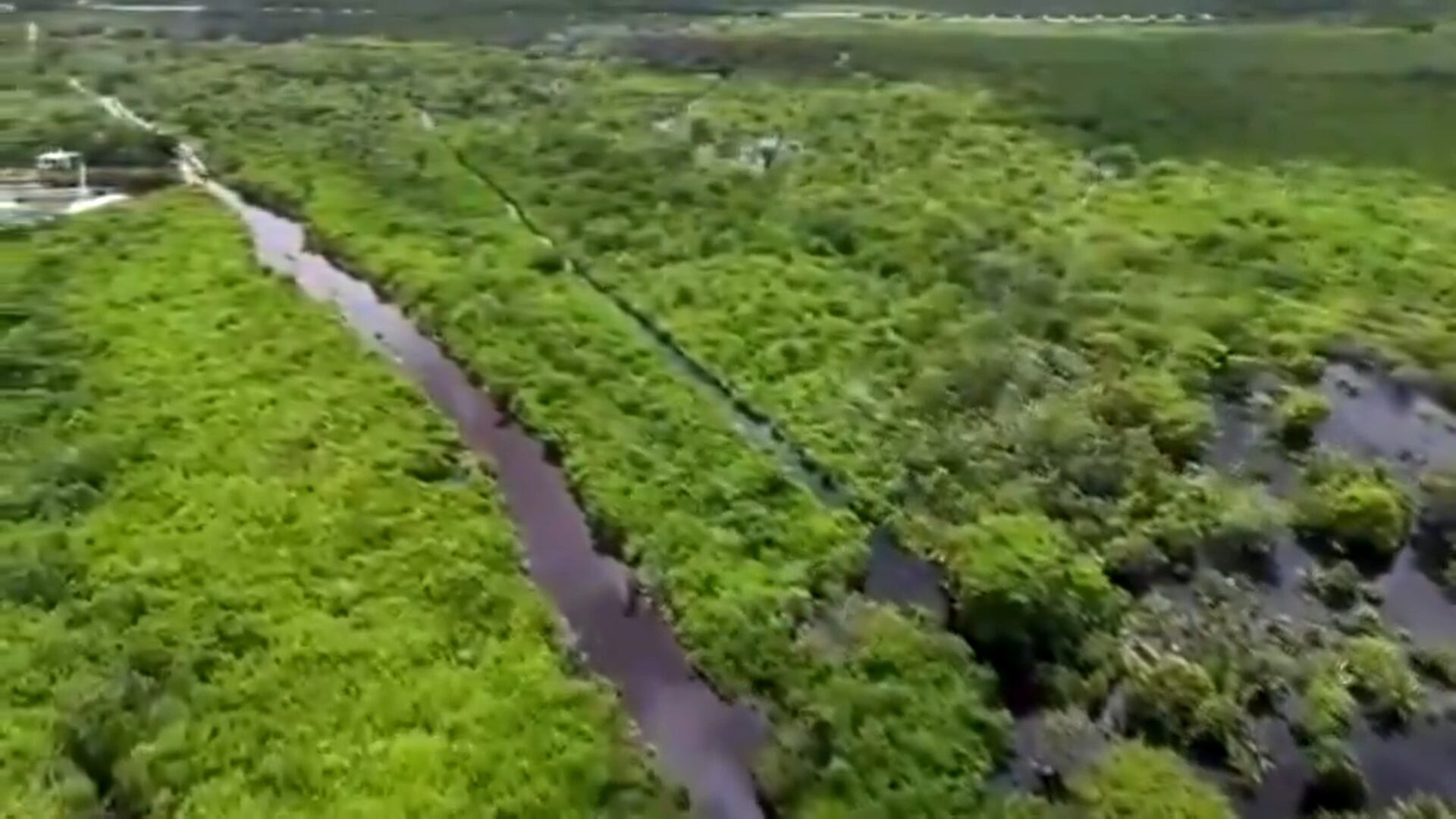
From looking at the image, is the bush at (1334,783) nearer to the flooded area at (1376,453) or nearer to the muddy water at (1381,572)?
the muddy water at (1381,572)

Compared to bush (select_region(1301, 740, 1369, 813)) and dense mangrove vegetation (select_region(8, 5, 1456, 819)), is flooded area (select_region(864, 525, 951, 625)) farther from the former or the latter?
bush (select_region(1301, 740, 1369, 813))

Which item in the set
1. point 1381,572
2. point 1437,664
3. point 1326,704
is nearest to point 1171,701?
point 1326,704

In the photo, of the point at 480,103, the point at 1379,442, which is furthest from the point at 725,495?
the point at 480,103

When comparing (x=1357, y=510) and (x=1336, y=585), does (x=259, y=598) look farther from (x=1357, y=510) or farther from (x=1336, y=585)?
(x=1357, y=510)

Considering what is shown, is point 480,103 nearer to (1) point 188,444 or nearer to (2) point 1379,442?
(1) point 188,444

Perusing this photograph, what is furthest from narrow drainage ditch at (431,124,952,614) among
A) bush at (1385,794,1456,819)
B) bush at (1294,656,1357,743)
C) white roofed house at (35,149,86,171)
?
white roofed house at (35,149,86,171)

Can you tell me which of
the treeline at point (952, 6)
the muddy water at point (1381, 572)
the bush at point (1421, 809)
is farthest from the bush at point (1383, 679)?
the treeline at point (952, 6)
